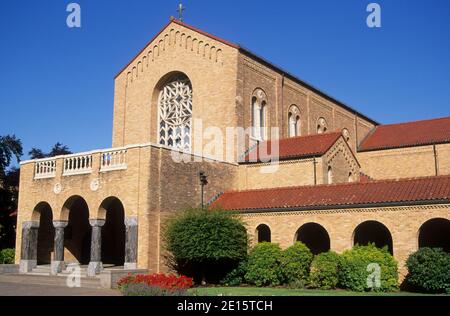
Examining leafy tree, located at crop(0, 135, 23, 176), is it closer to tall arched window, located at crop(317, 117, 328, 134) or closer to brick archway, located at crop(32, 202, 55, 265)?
brick archway, located at crop(32, 202, 55, 265)

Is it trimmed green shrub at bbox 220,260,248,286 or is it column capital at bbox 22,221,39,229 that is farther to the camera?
column capital at bbox 22,221,39,229

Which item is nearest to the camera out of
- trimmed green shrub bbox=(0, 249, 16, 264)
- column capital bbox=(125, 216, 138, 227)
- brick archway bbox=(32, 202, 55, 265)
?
column capital bbox=(125, 216, 138, 227)

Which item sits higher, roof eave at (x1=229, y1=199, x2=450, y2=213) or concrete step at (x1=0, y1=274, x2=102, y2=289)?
roof eave at (x1=229, y1=199, x2=450, y2=213)

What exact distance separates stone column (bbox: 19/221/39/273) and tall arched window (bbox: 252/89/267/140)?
14.3 m

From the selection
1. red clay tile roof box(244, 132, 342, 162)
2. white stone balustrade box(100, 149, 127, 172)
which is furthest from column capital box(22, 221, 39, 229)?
red clay tile roof box(244, 132, 342, 162)

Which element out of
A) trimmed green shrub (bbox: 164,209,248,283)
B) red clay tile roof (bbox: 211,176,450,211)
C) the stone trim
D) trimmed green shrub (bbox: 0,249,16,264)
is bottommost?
trimmed green shrub (bbox: 0,249,16,264)

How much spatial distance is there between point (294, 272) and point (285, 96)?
56.6 ft

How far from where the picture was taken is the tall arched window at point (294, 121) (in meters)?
37.7

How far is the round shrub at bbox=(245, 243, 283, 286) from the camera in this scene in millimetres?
22922

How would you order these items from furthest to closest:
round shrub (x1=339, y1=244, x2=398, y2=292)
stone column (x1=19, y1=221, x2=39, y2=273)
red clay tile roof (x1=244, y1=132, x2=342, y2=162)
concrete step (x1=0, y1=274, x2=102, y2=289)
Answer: red clay tile roof (x1=244, y1=132, x2=342, y2=162) → stone column (x1=19, y1=221, x2=39, y2=273) → concrete step (x1=0, y1=274, x2=102, y2=289) → round shrub (x1=339, y1=244, x2=398, y2=292)

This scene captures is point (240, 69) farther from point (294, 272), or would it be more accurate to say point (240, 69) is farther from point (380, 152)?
point (380, 152)

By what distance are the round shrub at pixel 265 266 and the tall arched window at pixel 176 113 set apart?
11751mm
